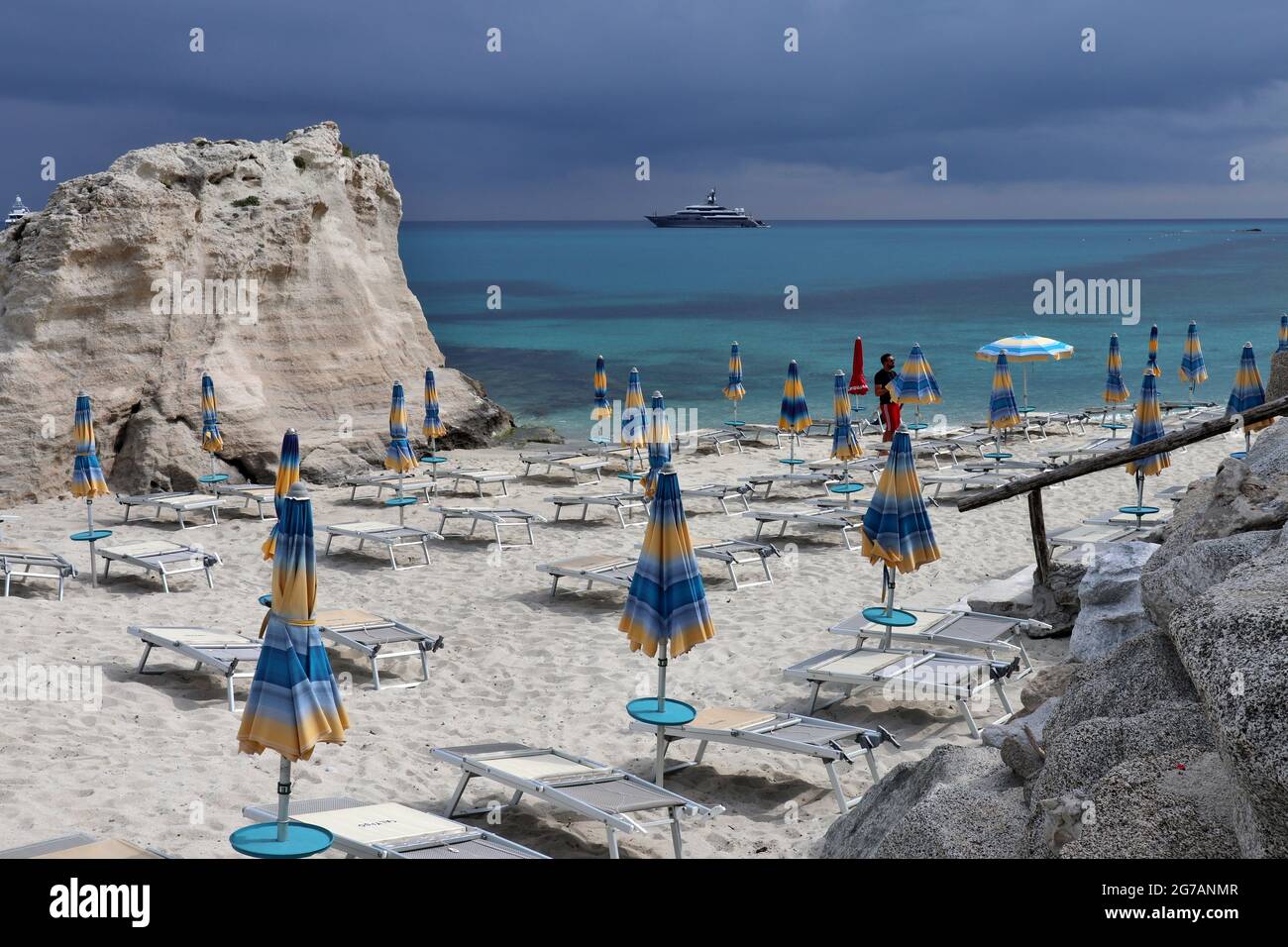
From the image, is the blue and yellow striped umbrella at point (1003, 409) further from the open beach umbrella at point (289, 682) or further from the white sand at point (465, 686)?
the open beach umbrella at point (289, 682)

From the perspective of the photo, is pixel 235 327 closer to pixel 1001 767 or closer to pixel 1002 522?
pixel 1002 522

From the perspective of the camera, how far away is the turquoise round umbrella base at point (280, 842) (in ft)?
15.9

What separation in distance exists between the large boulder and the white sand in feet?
3.42

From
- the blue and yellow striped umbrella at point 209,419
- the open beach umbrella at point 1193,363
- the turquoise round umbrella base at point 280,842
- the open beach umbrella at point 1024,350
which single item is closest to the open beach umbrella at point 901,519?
the turquoise round umbrella base at point 280,842

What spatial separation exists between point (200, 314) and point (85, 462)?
682 centimetres

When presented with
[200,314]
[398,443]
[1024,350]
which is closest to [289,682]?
[398,443]

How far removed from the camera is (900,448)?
8.55 m

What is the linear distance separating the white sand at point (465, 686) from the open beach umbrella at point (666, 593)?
1017 mm

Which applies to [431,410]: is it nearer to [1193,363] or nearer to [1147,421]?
[1147,421]

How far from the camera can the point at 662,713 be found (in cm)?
705

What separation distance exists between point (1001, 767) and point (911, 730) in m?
2.75

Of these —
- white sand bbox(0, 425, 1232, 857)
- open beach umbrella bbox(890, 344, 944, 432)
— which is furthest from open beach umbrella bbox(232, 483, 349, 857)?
open beach umbrella bbox(890, 344, 944, 432)
